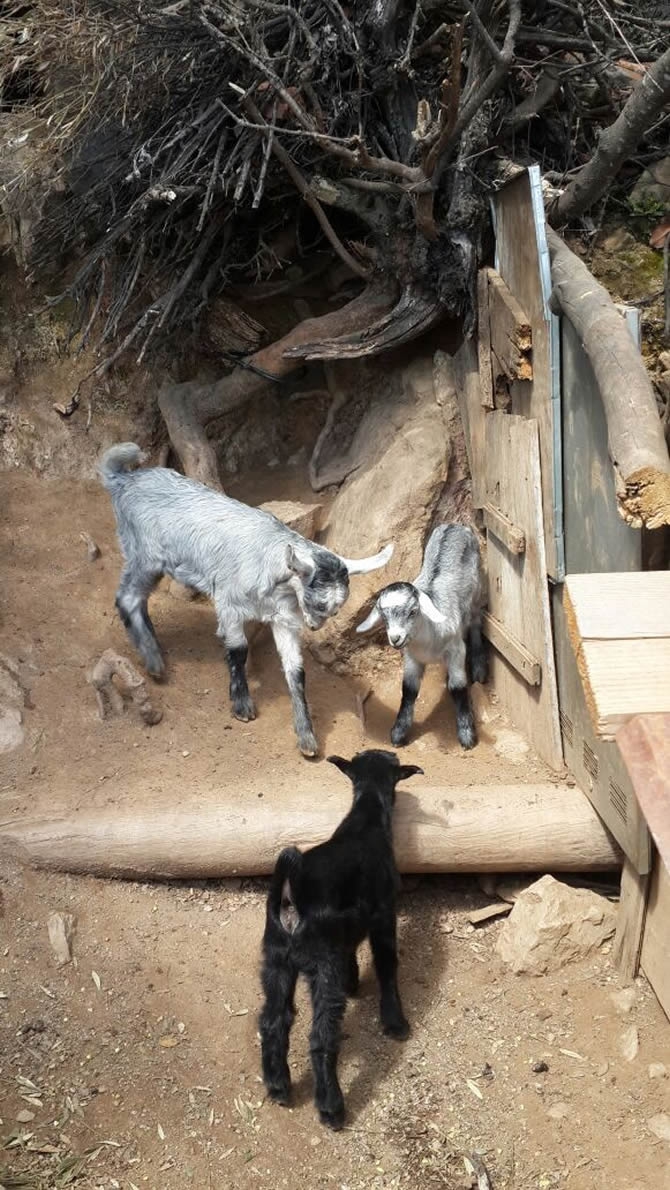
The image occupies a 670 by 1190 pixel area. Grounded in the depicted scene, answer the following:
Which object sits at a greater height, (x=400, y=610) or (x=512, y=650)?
(x=400, y=610)

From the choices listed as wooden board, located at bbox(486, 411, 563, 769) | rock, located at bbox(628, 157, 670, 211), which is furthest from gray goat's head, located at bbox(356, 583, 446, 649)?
rock, located at bbox(628, 157, 670, 211)

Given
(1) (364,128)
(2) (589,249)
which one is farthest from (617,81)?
(1) (364,128)

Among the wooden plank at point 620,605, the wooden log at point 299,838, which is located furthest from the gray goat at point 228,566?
the wooden plank at point 620,605

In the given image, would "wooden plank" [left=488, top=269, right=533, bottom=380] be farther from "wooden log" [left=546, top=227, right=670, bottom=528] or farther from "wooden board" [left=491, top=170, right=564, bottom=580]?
"wooden log" [left=546, top=227, right=670, bottom=528]

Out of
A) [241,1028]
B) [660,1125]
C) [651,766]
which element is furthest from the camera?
[241,1028]

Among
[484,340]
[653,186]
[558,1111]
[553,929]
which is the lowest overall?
[558,1111]

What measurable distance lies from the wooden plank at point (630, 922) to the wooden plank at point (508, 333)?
8.34 ft

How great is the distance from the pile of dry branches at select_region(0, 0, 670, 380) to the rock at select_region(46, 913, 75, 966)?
12.2 ft

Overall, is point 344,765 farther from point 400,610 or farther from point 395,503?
point 395,503

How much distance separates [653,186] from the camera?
6246 mm

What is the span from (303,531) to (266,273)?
212 cm

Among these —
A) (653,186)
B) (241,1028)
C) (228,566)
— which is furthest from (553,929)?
(653,186)

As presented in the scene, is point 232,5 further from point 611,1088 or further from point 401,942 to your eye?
point 611,1088

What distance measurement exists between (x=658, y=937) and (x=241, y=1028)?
5.83 feet
